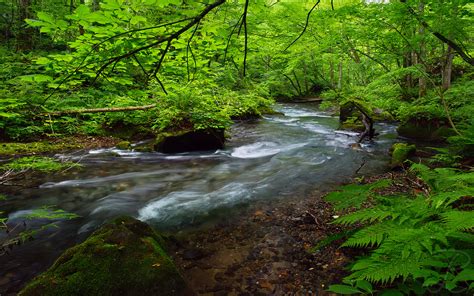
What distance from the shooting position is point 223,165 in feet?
28.0

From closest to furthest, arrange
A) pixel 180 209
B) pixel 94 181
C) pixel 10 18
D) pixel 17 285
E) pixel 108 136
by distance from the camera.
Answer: pixel 17 285 < pixel 180 209 < pixel 94 181 < pixel 108 136 < pixel 10 18

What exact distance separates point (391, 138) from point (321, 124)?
4.50 meters

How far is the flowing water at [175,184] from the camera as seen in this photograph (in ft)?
15.0

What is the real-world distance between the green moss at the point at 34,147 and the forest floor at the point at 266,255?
673cm

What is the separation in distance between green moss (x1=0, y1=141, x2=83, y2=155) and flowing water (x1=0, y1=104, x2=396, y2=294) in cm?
105

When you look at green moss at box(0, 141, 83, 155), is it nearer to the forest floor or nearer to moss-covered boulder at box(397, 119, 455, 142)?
Result: the forest floor

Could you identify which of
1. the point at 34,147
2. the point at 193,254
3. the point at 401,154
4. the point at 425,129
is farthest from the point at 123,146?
the point at 425,129

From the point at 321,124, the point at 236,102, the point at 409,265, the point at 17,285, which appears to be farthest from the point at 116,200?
the point at 321,124

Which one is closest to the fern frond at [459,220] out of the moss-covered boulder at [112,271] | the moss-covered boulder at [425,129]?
the moss-covered boulder at [112,271]

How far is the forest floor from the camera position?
3182 mm

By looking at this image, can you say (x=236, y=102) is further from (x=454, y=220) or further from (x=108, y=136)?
(x=454, y=220)

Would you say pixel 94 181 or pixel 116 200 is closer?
pixel 116 200

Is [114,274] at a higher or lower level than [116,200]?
higher

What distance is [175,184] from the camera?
6.97 m
